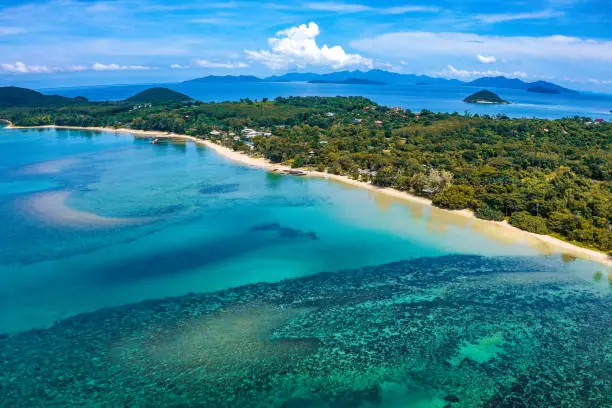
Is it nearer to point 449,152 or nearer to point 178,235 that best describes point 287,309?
point 178,235

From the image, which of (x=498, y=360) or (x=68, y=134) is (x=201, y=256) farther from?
(x=68, y=134)

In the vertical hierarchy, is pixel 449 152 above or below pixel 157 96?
below

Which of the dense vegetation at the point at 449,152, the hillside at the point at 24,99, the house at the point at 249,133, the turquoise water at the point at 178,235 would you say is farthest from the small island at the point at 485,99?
the hillside at the point at 24,99

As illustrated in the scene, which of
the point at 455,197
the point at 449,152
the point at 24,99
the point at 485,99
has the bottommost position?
the point at 455,197

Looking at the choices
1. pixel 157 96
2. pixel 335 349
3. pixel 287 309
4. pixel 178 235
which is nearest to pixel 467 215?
pixel 287 309

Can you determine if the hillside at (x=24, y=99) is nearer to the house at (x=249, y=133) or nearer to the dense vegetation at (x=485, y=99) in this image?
the house at (x=249, y=133)

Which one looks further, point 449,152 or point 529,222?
point 449,152

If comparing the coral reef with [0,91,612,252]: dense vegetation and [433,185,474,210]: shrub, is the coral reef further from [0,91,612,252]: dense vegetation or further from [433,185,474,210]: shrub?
[433,185,474,210]: shrub
